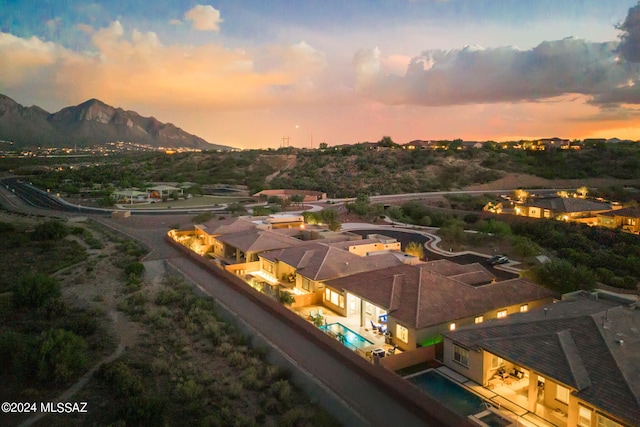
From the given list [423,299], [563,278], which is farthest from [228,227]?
[563,278]

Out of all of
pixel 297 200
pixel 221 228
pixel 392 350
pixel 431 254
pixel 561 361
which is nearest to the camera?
pixel 561 361

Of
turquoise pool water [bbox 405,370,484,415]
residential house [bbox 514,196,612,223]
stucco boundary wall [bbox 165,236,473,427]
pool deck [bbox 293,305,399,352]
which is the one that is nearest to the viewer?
stucco boundary wall [bbox 165,236,473,427]

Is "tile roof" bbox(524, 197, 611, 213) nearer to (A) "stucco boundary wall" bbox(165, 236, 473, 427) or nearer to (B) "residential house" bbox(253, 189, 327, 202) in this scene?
(B) "residential house" bbox(253, 189, 327, 202)

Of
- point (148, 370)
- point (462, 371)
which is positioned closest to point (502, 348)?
point (462, 371)

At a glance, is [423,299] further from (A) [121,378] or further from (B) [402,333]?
(A) [121,378]

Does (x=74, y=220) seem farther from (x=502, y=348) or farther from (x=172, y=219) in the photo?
(x=502, y=348)

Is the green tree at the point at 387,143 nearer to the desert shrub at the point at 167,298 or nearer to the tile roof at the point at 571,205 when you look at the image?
the tile roof at the point at 571,205

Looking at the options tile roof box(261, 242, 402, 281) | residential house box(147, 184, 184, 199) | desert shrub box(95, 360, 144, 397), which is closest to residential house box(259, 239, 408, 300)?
tile roof box(261, 242, 402, 281)
